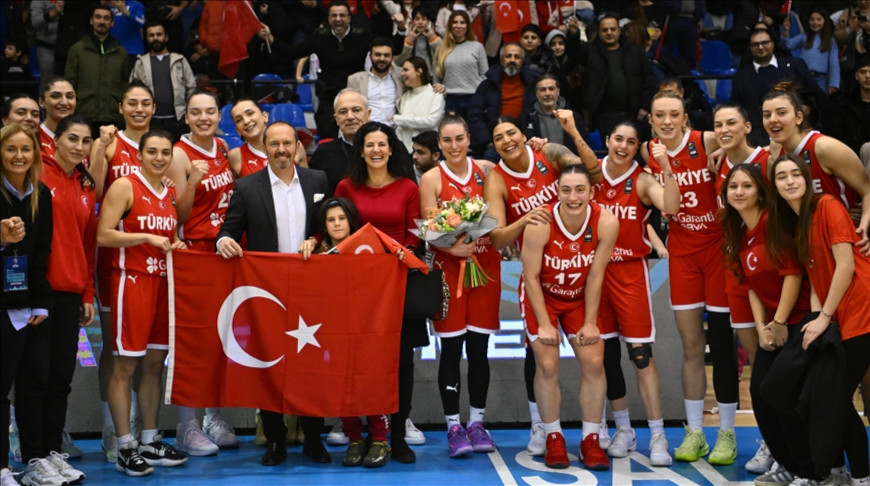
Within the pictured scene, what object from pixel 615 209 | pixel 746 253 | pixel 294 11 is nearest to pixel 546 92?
pixel 615 209

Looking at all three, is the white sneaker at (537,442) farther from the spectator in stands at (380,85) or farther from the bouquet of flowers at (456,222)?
the spectator in stands at (380,85)

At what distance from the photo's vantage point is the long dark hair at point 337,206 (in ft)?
20.0

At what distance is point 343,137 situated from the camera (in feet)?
22.5

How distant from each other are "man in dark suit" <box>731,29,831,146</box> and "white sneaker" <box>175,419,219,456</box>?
19.6 ft

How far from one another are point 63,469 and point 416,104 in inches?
190

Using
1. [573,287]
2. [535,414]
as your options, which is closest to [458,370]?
[535,414]

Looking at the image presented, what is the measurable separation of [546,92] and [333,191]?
2576 mm

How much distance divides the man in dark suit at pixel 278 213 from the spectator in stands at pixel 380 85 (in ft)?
10.7

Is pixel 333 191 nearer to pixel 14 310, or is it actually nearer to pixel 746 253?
pixel 14 310

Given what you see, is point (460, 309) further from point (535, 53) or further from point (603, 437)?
point (535, 53)

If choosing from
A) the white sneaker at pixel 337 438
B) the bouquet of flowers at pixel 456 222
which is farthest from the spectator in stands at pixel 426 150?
the white sneaker at pixel 337 438

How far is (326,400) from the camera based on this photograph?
611 centimetres

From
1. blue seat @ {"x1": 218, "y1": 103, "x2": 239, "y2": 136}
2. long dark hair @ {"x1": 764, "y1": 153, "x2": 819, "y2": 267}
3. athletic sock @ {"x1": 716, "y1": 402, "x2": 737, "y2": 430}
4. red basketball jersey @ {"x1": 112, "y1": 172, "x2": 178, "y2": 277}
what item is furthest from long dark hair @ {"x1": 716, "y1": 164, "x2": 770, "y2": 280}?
blue seat @ {"x1": 218, "y1": 103, "x2": 239, "y2": 136}

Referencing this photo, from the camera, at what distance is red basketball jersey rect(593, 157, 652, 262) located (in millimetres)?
6324
